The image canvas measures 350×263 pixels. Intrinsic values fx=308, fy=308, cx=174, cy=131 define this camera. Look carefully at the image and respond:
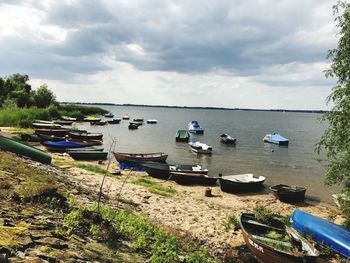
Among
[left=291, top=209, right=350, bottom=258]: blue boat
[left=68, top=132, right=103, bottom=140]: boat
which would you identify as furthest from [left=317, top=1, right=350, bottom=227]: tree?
[left=68, top=132, right=103, bottom=140]: boat

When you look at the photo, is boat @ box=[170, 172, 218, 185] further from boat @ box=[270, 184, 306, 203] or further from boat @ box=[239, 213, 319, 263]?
boat @ box=[239, 213, 319, 263]

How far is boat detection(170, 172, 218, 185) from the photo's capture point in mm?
25062

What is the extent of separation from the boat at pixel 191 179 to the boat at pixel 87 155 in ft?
37.4

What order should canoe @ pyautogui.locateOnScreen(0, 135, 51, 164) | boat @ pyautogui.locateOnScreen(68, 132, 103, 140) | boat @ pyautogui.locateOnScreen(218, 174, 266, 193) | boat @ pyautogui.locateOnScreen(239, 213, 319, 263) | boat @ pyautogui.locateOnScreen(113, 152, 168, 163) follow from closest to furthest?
boat @ pyautogui.locateOnScreen(239, 213, 319, 263), canoe @ pyautogui.locateOnScreen(0, 135, 51, 164), boat @ pyautogui.locateOnScreen(218, 174, 266, 193), boat @ pyautogui.locateOnScreen(113, 152, 168, 163), boat @ pyautogui.locateOnScreen(68, 132, 103, 140)

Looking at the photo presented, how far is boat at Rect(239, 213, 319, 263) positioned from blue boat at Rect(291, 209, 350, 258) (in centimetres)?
141

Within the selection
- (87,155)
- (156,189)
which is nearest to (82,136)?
(87,155)

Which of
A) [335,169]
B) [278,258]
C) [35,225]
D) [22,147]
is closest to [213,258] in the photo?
[278,258]

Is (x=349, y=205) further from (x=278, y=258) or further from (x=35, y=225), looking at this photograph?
(x=35, y=225)

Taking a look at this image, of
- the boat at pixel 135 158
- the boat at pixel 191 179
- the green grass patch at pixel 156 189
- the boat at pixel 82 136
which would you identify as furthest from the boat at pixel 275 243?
the boat at pixel 82 136

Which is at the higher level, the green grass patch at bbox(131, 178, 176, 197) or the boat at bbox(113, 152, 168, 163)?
the boat at bbox(113, 152, 168, 163)

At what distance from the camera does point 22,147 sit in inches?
803

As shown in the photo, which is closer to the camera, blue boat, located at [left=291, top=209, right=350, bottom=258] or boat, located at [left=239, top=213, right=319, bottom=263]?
boat, located at [left=239, top=213, right=319, bottom=263]

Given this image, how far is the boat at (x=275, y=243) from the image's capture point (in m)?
10.2

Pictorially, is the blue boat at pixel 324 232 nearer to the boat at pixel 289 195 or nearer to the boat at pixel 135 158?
the boat at pixel 289 195
